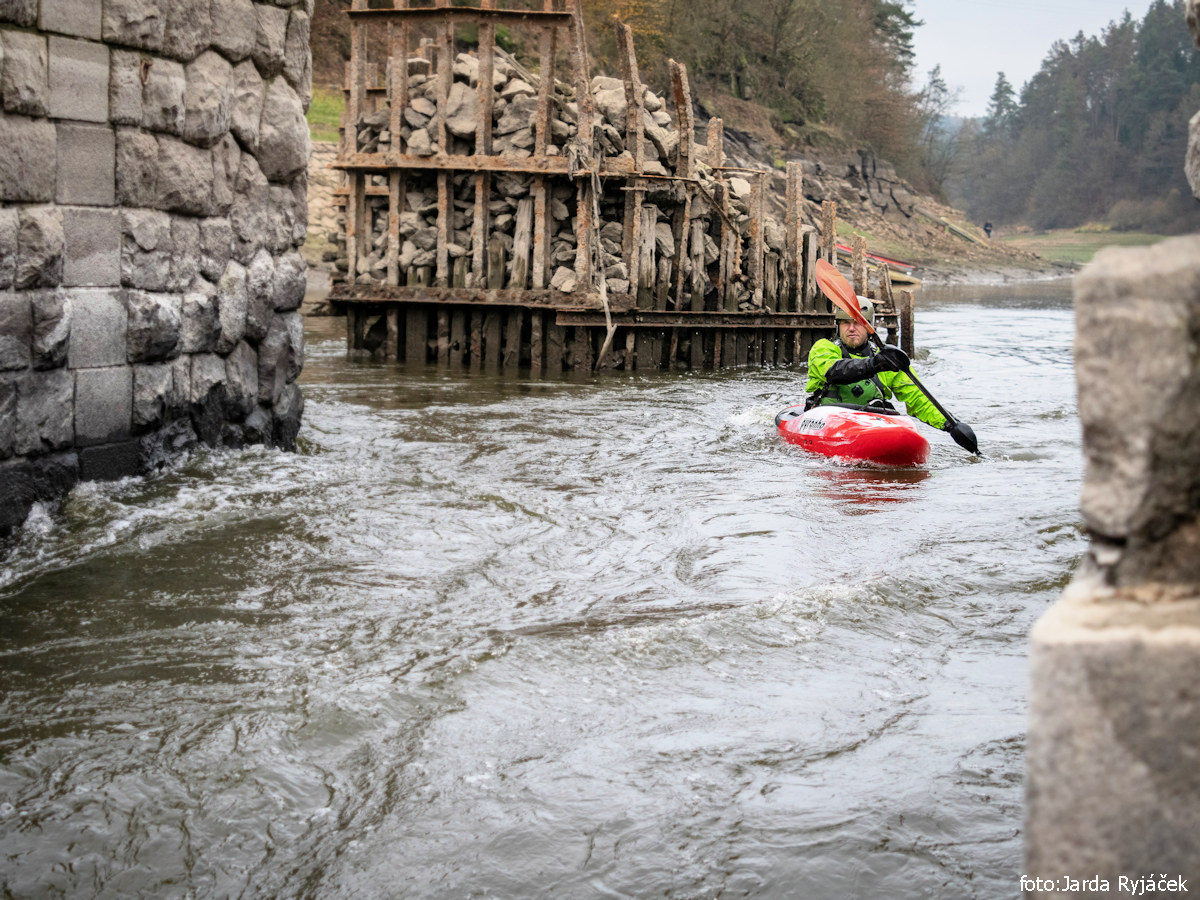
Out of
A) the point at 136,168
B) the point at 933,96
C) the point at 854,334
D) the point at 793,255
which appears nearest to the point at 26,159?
the point at 136,168

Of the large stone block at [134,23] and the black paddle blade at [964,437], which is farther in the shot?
the black paddle blade at [964,437]

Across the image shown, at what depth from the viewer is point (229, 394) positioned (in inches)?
313

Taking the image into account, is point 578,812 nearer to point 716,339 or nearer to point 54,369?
point 54,369

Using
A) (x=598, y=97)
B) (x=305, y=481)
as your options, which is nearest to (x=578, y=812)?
(x=305, y=481)

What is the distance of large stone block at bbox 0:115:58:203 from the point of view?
18.8 feet

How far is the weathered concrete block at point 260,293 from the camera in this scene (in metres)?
7.96

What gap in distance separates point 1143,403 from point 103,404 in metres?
6.17

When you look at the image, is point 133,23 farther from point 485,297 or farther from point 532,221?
point 532,221

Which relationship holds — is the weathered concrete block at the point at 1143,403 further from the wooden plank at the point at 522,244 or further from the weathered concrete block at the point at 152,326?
the wooden plank at the point at 522,244

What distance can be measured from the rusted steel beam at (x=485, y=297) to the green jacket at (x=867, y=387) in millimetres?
5105

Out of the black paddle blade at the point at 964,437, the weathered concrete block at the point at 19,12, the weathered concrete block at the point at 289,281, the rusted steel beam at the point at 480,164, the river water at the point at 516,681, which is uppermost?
the rusted steel beam at the point at 480,164

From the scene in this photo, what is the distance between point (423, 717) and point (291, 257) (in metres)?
5.03

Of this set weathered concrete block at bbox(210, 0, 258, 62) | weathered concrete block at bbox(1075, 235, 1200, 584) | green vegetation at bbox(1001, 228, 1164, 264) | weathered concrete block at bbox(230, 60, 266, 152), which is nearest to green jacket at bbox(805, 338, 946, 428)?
weathered concrete block at bbox(230, 60, 266, 152)

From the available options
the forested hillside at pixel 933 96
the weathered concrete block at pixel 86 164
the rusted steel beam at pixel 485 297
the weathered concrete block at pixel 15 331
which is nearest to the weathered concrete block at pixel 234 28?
the weathered concrete block at pixel 86 164
